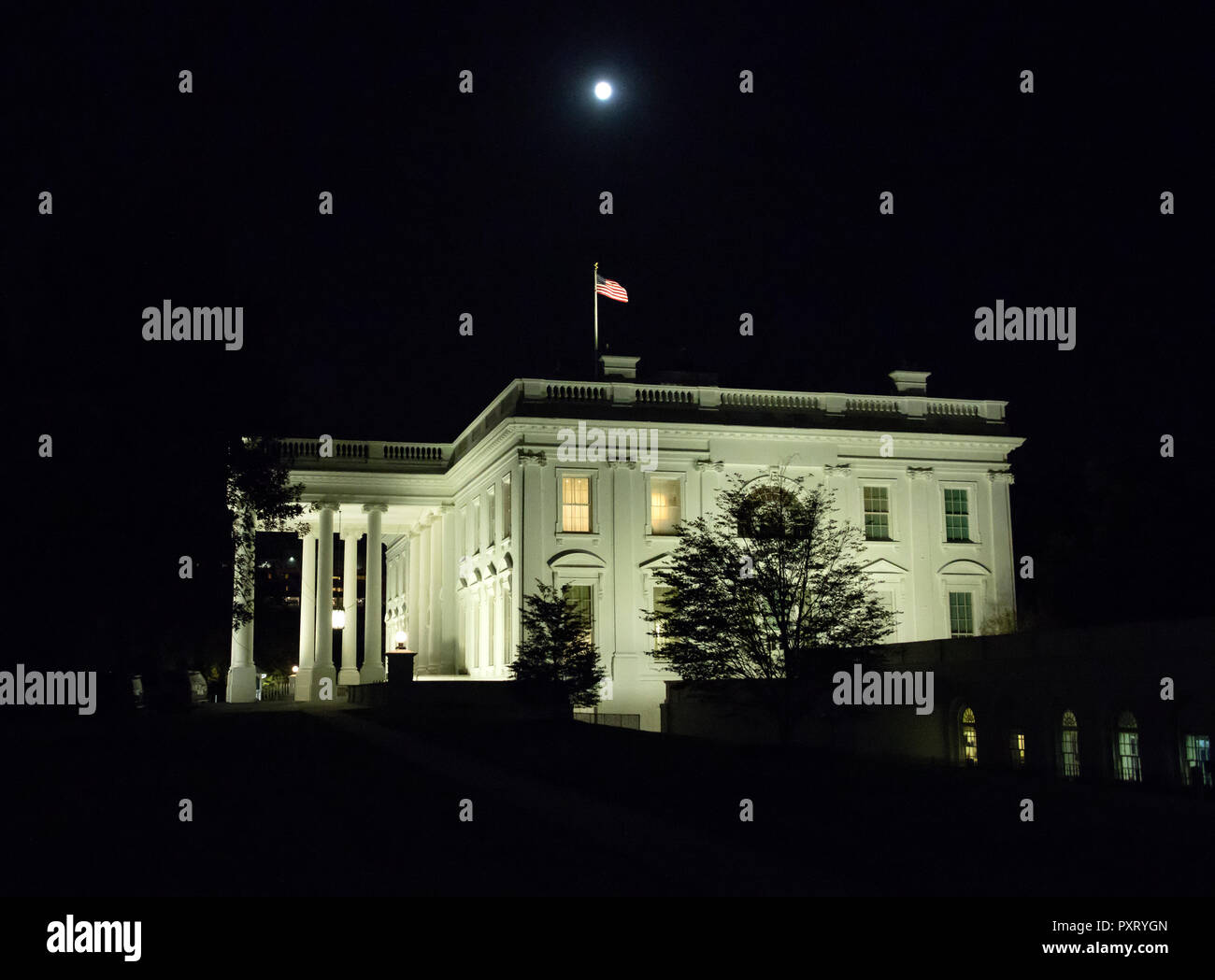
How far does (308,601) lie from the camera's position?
65875 mm

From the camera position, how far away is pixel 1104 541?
53906 mm

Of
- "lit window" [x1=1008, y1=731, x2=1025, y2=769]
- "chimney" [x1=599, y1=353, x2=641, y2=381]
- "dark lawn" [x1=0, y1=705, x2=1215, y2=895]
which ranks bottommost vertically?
"lit window" [x1=1008, y1=731, x2=1025, y2=769]

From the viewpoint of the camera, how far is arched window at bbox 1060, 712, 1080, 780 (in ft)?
107

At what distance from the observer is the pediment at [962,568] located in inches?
2213

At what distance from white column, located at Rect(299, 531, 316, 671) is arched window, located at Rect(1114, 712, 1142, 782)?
4105 centimetres

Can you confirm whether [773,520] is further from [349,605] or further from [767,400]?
[349,605]

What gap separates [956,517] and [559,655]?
22.4 m

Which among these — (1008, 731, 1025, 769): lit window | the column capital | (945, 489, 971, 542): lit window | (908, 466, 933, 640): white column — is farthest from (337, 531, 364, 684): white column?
(1008, 731, 1025, 769): lit window

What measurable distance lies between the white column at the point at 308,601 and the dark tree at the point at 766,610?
31238 millimetres

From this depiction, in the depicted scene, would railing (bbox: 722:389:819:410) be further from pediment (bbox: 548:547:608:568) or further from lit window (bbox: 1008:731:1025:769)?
lit window (bbox: 1008:731:1025:769)

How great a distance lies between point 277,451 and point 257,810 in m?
21.6

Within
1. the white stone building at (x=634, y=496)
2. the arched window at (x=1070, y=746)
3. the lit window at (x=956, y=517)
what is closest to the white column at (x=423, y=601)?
the white stone building at (x=634, y=496)
